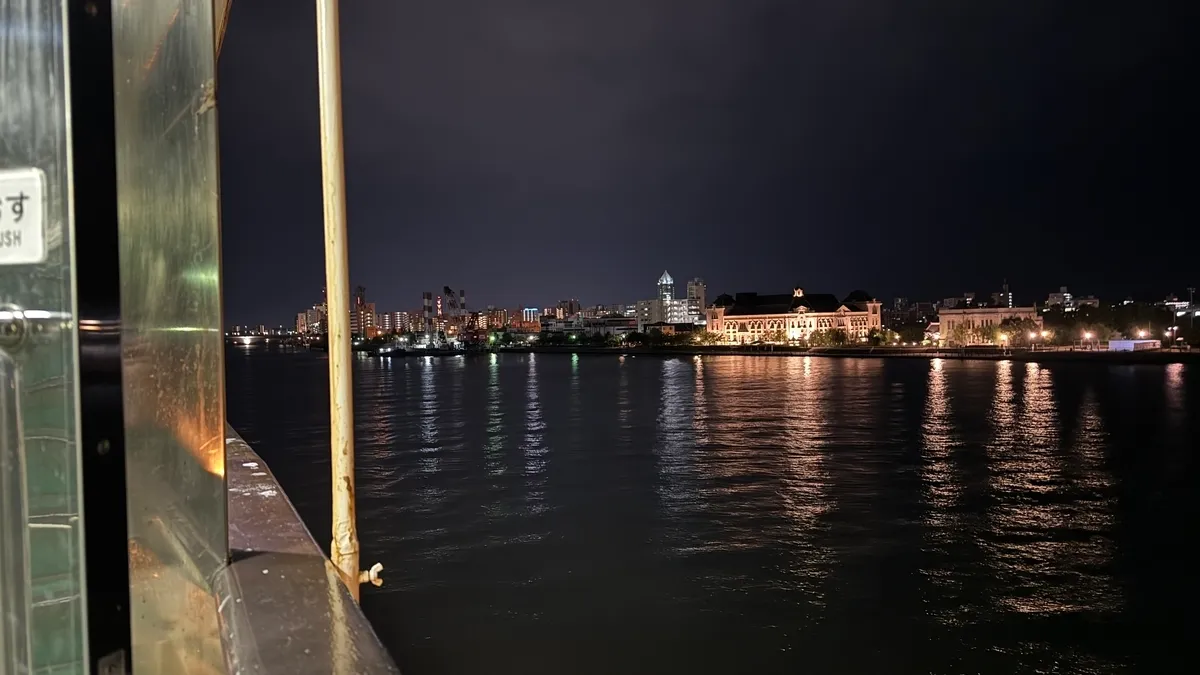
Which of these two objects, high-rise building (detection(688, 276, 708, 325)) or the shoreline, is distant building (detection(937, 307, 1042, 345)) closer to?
the shoreline

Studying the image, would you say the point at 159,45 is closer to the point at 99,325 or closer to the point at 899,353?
the point at 99,325

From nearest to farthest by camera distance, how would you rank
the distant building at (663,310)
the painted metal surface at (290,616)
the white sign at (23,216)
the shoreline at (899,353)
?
the white sign at (23,216) → the painted metal surface at (290,616) → the shoreline at (899,353) → the distant building at (663,310)

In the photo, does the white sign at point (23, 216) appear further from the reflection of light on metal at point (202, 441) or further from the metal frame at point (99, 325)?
the reflection of light on metal at point (202, 441)

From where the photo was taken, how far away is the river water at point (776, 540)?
9234 millimetres

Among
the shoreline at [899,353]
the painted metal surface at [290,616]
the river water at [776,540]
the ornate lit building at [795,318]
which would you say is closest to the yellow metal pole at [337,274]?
the painted metal surface at [290,616]

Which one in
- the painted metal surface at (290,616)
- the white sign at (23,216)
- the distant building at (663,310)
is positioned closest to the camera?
the white sign at (23,216)

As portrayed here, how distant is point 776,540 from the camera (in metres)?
13.3

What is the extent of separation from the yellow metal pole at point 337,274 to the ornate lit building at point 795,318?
114 metres

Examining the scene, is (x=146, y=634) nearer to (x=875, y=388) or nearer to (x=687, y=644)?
(x=687, y=644)

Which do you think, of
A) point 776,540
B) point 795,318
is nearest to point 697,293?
point 795,318

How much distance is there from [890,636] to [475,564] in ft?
20.6

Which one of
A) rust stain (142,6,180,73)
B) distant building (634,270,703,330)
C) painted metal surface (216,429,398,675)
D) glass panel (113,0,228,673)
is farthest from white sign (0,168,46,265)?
distant building (634,270,703,330)

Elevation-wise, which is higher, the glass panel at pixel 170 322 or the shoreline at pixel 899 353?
the glass panel at pixel 170 322

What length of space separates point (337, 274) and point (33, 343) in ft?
2.49
